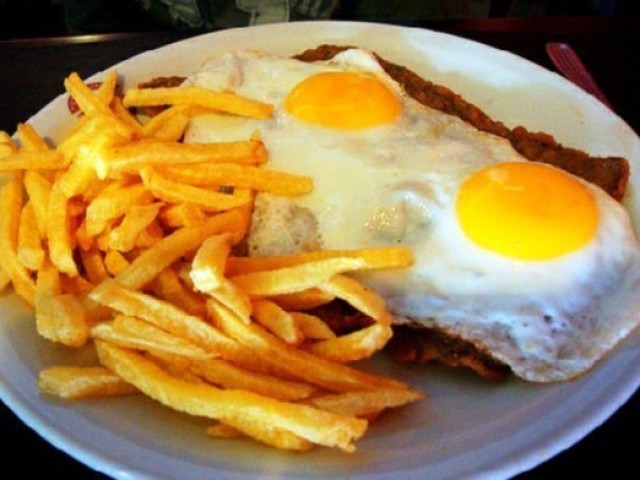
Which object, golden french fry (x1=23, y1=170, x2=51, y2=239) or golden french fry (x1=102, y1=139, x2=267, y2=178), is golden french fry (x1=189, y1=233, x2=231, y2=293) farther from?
golden french fry (x1=23, y1=170, x2=51, y2=239)

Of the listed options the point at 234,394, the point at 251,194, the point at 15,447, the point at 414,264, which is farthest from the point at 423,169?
the point at 15,447

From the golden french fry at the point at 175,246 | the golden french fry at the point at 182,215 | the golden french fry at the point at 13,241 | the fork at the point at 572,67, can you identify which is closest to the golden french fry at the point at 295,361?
the golden french fry at the point at 175,246

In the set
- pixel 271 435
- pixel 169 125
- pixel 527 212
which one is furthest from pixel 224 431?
pixel 169 125

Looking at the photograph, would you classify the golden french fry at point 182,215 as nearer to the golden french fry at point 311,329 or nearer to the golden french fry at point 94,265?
the golden french fry at point 94,265

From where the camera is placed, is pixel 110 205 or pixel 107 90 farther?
pixel 107 90

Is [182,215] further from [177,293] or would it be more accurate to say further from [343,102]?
[343,102]

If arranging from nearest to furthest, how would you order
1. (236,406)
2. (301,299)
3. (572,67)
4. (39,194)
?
(236,406), (301,299), (39,194), (572,67)
